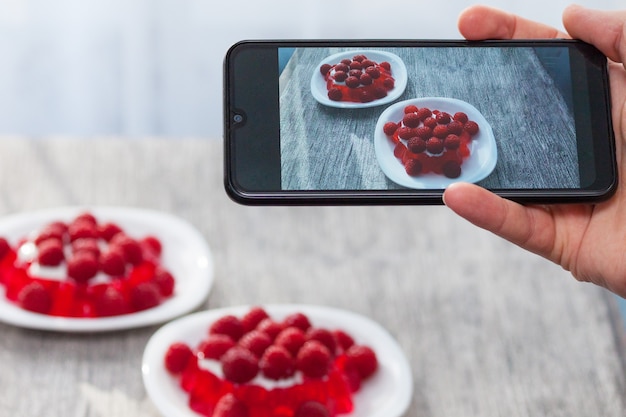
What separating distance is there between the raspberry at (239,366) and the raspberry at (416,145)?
35 centimetres

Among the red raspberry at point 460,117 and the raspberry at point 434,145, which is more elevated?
the red raspberry at point 460,117

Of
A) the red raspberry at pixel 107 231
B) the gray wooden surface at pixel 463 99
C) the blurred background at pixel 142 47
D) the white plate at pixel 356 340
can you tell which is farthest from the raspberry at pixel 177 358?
the blurred background at pixel 142 47

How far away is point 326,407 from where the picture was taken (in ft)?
3.21

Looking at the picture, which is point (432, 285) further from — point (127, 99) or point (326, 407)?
point (127, 99)

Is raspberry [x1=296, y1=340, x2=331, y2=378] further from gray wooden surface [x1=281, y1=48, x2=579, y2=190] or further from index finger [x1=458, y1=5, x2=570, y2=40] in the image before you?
index finger [x1=458, y1=5, x2=570, y2=40]

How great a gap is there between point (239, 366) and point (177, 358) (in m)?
0.08

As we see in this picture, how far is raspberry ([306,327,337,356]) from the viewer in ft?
3.43

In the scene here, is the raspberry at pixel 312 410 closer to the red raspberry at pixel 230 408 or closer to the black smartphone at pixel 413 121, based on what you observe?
the red raspberry at pixel 230 408

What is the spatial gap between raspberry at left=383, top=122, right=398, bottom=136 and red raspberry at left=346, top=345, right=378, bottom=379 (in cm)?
33

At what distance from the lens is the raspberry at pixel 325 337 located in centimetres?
105

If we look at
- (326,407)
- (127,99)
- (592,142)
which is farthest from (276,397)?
(127,99)

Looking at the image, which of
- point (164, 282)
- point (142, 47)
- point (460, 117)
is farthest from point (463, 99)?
point (142, 47)

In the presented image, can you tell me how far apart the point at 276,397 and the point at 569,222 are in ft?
1.24

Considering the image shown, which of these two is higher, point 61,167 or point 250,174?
point 250,174
